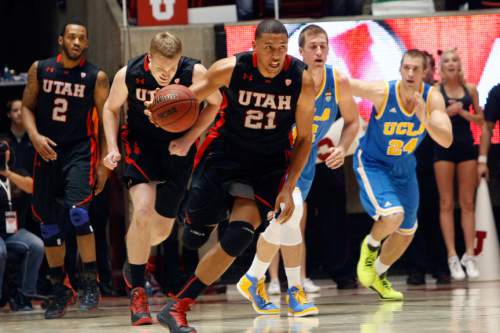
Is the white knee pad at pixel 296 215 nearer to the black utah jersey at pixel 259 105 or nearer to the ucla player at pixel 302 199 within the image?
the ucla player at pixel 302 199

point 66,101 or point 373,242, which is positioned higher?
point 66,101

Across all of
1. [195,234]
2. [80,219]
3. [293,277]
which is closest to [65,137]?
[80,219]

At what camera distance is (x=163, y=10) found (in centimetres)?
1009

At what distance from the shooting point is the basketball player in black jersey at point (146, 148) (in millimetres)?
6266

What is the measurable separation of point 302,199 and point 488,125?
3.56 m

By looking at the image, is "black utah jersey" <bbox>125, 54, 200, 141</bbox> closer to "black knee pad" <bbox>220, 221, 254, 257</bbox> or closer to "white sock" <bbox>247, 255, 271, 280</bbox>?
"white sock" <bbox>247, 255, 271, 280</bbox>

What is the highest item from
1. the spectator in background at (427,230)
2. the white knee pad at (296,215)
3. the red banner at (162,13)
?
the red banner at (162,13)

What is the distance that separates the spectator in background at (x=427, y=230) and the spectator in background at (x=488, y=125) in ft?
1.59

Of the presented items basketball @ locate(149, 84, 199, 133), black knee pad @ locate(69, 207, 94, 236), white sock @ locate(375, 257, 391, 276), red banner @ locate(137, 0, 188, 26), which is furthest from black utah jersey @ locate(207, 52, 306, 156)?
red banner @ locate(137, 0, 188, 26)

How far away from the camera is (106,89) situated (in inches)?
309

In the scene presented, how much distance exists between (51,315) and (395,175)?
289 centimetres

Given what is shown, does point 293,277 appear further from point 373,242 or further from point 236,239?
point 236,239

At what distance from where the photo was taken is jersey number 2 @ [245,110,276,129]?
226 inches

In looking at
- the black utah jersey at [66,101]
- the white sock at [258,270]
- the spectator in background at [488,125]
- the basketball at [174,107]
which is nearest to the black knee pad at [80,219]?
the black utah jersey at [66,101]
